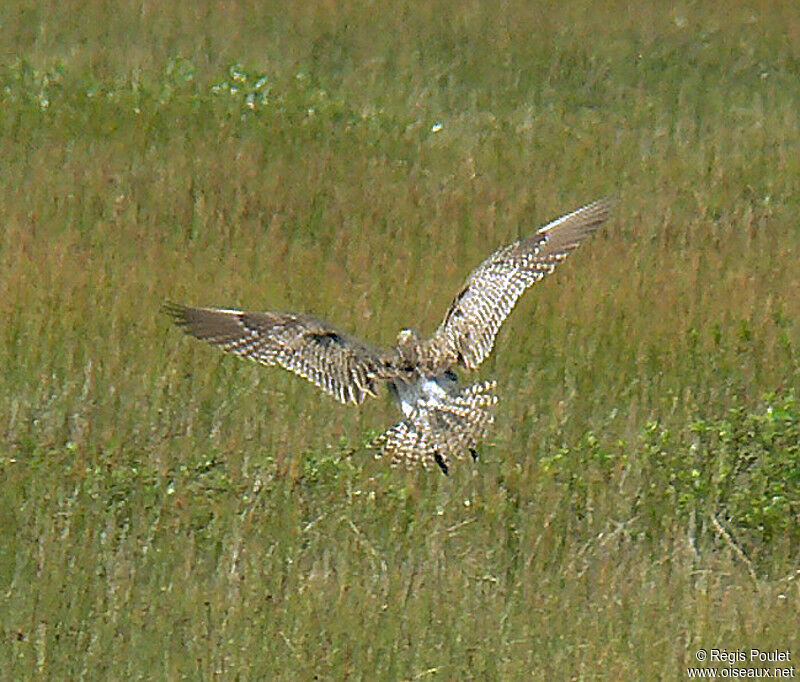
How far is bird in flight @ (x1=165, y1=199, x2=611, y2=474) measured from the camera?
228 inches

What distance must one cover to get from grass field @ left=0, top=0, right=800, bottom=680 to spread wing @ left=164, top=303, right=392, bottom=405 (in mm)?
285

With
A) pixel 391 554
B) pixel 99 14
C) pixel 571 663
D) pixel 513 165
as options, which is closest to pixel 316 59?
pixel 99 14

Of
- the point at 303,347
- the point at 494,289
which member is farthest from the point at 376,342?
the point at 303,347

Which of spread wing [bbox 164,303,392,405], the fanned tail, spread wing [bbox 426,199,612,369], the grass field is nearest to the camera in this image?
the grass field

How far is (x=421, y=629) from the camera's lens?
182 inches

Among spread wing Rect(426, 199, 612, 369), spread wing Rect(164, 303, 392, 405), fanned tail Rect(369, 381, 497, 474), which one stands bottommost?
fanned tail Rect(369, 381, 497, 474)

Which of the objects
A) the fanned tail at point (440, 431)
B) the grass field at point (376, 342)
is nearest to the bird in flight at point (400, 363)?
the fanned tail at point (440, 431)

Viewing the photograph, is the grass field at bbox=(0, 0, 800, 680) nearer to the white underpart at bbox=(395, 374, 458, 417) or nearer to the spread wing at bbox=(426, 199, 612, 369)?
the white underpart at bbox=(395, 374, 458, 417)

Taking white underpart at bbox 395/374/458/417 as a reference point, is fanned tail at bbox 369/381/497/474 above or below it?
below

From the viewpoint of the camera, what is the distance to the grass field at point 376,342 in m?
4.66

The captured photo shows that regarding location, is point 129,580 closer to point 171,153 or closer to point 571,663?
point 571,663

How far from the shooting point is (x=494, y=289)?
6.56 metres

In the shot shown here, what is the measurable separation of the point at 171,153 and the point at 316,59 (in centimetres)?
366

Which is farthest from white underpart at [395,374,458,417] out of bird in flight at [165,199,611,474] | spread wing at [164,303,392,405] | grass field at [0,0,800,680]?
grass field at [0,0,800,680]
